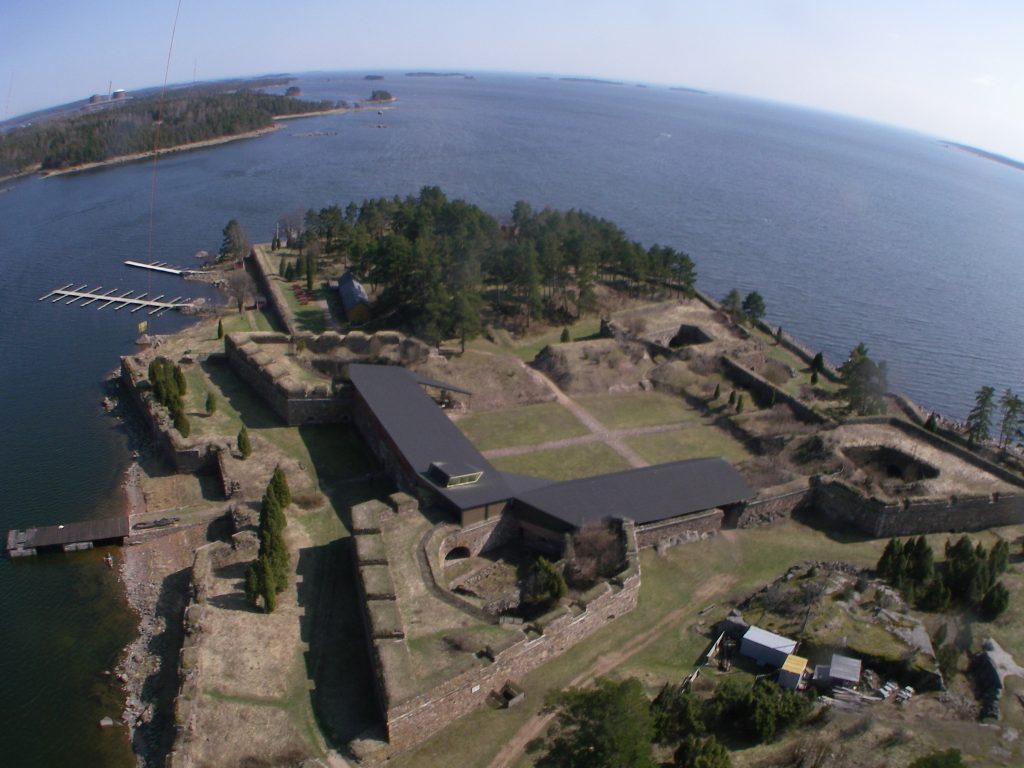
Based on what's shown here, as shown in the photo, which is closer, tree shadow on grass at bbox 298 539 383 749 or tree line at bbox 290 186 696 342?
tree shadow on grass at bbox 298 539 383 749

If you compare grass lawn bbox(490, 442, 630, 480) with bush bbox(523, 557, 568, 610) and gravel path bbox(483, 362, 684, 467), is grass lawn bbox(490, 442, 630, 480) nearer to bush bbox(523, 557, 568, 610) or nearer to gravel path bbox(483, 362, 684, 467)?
gravel path bbox(483, 362, 684, 467)

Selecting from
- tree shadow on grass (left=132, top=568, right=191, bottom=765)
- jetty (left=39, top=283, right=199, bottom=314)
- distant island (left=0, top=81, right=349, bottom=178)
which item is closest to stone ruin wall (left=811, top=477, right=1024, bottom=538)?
tree shadow on grass (left=132, top=568, right=191, bottom=765)

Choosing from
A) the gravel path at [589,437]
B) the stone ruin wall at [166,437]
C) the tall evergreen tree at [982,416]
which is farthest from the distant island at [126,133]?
the tall evergreen tree at [982,416]

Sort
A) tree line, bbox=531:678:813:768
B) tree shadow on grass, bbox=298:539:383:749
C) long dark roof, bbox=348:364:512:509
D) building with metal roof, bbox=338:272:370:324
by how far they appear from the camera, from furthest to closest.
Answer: building with metal roof, bbox=338:272:370:324 < long dark roof, bbox=348:364:512:509 < tree shadow on grass, bbox=298:539:383:749 < tree line, bbox=531:678:813:768

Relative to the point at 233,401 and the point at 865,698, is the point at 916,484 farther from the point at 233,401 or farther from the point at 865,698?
the point at 233,401

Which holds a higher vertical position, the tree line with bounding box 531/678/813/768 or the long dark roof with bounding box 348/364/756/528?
the long dark roof with bounding box 348/364/756/528

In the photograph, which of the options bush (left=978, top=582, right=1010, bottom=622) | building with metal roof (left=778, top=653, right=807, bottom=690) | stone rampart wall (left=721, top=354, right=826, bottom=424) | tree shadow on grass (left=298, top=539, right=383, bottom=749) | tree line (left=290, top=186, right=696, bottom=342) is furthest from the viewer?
tree line (left=290, top=186, right=696, bottom=342)

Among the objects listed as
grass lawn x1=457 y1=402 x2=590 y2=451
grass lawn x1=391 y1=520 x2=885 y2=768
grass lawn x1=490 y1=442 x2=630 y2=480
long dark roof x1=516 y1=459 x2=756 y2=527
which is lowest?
grass lawn x1=391 y1=520 x2=885 y2=768
